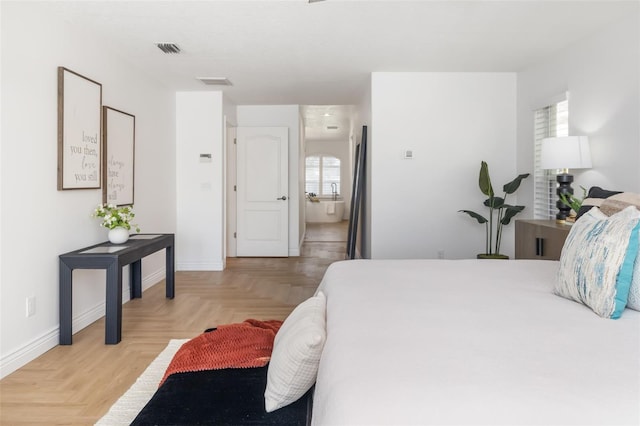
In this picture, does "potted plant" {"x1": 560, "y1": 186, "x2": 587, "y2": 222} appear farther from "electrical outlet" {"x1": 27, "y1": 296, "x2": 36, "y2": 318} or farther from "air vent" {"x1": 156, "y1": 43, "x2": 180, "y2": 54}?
"electrical outlet" {"x1": 27, "y1": 296, "x2": 36, "y2": 318}

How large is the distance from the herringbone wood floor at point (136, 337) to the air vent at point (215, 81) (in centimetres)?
235

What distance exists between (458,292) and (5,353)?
8.49 ft

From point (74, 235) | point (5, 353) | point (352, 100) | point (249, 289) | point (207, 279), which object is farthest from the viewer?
point (352, 100)

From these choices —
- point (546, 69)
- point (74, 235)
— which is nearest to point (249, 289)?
point (74, 235)

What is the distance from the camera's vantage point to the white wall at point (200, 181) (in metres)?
5.48

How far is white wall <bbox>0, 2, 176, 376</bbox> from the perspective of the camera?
98.1 inches

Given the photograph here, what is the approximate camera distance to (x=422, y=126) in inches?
184

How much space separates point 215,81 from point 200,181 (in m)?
1.36

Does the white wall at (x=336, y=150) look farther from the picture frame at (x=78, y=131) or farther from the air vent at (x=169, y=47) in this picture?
the picture frame at (x=78, y=131)

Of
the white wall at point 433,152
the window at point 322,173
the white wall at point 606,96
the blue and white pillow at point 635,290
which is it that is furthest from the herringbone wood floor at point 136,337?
the window at point 322,173

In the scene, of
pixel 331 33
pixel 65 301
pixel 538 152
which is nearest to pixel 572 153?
pixel 538 152

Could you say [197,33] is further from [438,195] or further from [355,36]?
[438,195]

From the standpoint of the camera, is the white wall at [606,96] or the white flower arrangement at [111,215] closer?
the white wall at [606,96]

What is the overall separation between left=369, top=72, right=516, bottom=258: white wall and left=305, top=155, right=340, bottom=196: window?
872 cm
